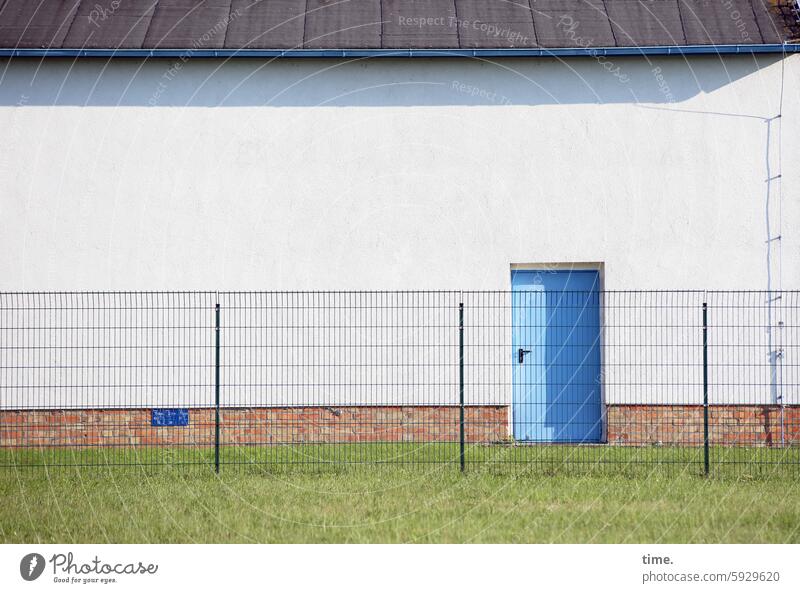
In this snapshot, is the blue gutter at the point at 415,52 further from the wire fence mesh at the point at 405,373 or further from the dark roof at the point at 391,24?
the wire fence mesh at the point at 405,373

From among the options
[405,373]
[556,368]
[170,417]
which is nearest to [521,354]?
[556,368]

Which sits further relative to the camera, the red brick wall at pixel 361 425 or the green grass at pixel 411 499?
the red brick wall at pixel 361 425

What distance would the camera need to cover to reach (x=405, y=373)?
623 inches

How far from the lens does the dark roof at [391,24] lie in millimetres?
16297

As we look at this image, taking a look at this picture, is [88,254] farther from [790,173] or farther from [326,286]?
[790,173]

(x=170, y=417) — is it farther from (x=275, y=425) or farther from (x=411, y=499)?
(x=411, y=499)

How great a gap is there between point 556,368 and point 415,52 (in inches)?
210

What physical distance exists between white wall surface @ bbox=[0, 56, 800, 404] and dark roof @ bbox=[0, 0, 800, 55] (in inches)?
14.0

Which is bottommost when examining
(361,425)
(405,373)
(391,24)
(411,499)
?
(411,499)

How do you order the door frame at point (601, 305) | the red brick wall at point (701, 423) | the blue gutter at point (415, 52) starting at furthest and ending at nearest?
the blue gutter at point (415, 52), the door frame at point (601, 305), the red brick wall at point (701, 423)

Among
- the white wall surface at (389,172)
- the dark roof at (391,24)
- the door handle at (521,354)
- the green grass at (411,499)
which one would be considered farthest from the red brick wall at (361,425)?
the dark roof at (391,24)

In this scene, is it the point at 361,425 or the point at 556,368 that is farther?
the point at 556,368

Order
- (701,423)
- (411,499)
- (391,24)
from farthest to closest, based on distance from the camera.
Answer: (391,24) → (701,423) → (411,499)

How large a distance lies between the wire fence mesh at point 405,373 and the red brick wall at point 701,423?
28mm
